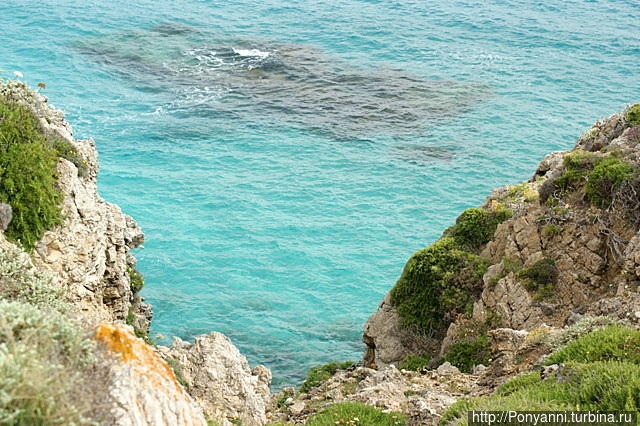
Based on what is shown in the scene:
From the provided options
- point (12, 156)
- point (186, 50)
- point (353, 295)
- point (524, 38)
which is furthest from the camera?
point (524, 38)

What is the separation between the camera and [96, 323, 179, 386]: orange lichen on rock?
7.14 m

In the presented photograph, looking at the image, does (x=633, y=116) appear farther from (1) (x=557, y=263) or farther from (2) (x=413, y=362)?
(2) (x=413, y=362)

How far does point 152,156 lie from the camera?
35.1 meters

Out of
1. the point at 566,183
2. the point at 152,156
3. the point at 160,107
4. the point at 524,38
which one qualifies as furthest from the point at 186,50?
the point at 566,183

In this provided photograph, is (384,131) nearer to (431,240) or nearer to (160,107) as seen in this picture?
(431,240)

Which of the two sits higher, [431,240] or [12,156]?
[12,156]

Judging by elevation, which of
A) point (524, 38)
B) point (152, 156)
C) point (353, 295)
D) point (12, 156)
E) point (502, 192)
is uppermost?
point (524, 38)

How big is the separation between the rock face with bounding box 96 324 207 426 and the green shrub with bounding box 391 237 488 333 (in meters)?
11.5

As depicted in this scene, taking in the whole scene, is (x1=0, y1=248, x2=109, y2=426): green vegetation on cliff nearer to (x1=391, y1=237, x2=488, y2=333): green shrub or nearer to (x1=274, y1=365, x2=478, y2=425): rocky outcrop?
(x1=274, y1=365, x2=478, y2=425): rocky outcrop

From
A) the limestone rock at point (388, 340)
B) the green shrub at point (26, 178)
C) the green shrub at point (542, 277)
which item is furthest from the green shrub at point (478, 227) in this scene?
the green shrub at point (26, 178)

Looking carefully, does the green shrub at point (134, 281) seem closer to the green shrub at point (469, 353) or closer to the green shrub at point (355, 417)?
the green shrub at point (355, 417)

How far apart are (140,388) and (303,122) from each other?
3350 cm

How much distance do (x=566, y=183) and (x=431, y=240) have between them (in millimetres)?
12056

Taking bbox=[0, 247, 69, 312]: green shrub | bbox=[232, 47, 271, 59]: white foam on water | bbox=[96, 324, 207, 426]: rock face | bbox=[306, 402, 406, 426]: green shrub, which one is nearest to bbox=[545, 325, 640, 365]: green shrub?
bbox=[306, 402, 406, 426]: green shrub
